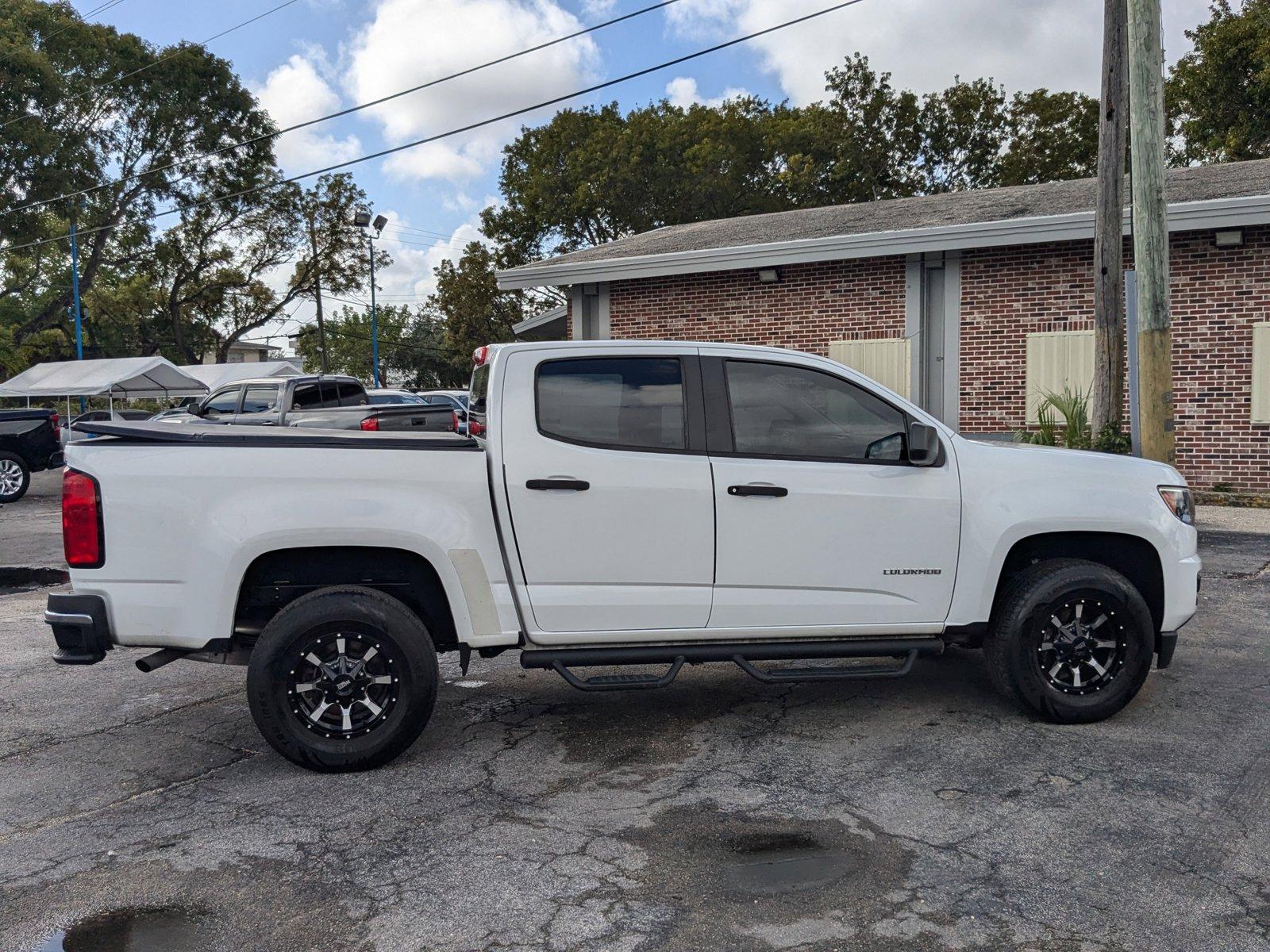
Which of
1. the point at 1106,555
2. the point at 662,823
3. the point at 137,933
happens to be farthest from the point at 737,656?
the point at 137,933

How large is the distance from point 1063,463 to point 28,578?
9.55 metres

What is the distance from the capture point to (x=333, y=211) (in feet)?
159

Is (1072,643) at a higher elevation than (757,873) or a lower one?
higher

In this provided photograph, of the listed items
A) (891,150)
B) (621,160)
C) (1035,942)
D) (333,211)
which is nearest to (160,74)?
(333,211)

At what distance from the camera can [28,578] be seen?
10.4m

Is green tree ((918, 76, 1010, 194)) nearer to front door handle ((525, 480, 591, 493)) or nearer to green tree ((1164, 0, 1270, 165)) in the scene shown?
green tree ((1164, 0, 1270, 165))

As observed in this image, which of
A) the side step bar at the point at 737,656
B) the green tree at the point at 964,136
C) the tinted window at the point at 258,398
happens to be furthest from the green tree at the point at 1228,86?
the side step bar at the point at 737,656

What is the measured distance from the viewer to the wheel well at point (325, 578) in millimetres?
4812

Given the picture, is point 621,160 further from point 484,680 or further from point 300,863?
point 300,863

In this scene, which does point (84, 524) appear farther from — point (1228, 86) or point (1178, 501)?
point (1228, 86)

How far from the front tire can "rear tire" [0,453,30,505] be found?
1500 cm

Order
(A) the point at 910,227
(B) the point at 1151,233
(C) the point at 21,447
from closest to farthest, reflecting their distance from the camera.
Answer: (B) the point at 1151,233
(A) the point at 910,227
(C) the point at 21,447

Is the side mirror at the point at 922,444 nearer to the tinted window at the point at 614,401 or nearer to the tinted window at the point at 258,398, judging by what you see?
the tinted window at the point at 614,401

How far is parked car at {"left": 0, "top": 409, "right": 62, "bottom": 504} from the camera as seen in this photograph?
17.1 metres
